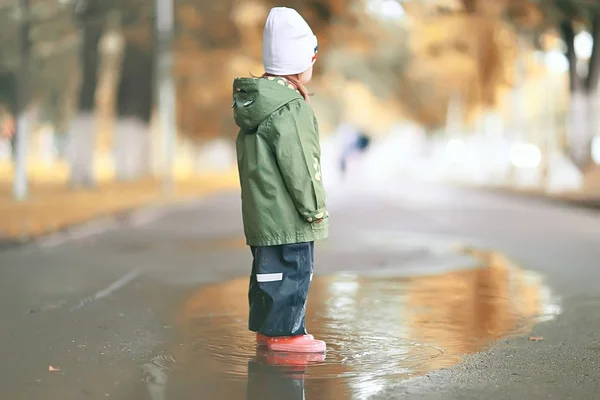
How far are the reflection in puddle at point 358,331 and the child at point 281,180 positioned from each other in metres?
0.33

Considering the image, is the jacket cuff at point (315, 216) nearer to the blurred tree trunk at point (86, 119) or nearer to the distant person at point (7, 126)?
the blurred tree trunk at point (86, 119)

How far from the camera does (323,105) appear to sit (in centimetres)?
7825

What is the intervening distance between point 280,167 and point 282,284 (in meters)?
0.70

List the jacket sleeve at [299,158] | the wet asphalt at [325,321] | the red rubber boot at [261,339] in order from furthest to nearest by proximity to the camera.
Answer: the red rubber boot at [261,339] < the jacket sleeve at [299,158] < the wet asphalt at [325,321]

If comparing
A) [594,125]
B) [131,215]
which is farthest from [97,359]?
[594,125]

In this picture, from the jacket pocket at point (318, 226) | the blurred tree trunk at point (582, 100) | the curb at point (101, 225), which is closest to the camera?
the jacket pocket at point (318, 226)

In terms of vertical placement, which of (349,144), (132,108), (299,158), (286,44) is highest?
(286,44)

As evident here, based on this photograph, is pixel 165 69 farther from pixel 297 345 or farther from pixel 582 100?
pixel 297 345

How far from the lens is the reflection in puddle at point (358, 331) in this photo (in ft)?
21.2

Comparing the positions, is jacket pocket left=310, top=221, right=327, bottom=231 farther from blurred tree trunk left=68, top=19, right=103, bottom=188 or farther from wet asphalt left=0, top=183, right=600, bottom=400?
blurred tree trunk left=68, top=19, right=103, bottom=188

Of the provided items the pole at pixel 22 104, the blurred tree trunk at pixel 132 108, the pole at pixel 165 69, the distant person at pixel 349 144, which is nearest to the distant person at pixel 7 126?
the blurred tree trunk at pixel 132 108

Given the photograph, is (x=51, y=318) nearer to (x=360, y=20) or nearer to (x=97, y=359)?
(x=97, y=359)

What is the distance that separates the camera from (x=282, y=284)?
7.14 m

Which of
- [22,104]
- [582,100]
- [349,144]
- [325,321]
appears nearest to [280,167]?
[325,321]
